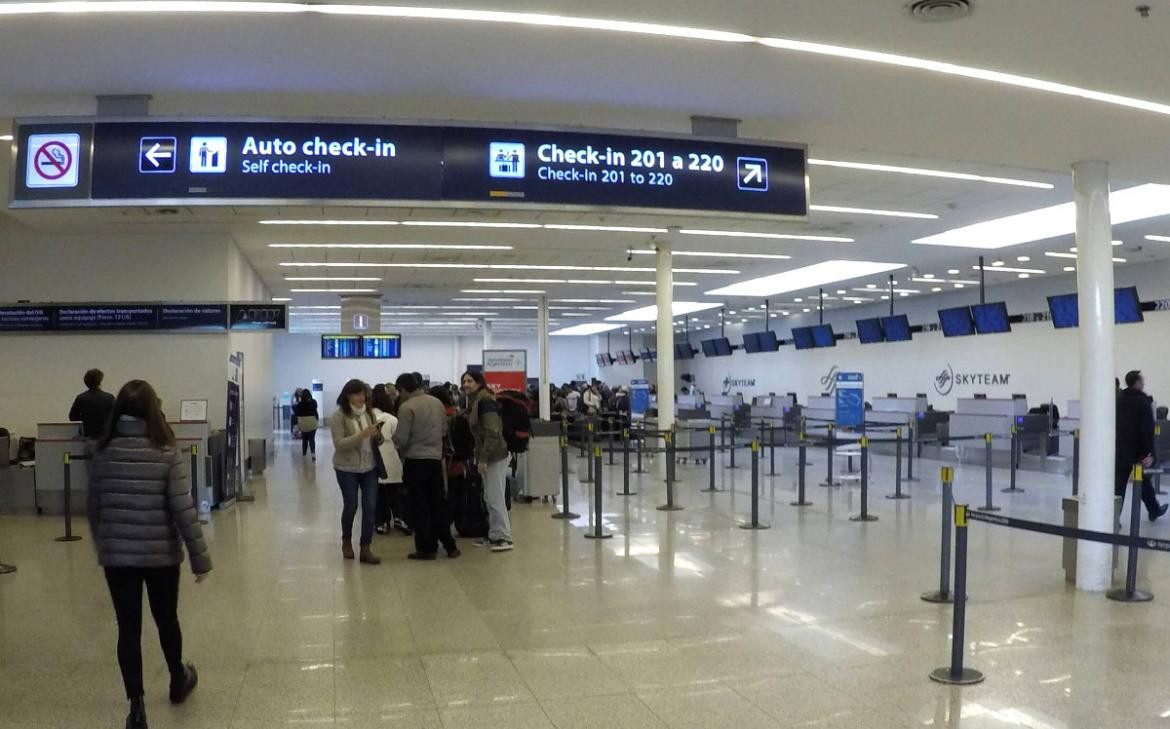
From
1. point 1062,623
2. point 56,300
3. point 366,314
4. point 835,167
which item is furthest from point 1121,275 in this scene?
point 56,300

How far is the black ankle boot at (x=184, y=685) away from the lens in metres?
4.89

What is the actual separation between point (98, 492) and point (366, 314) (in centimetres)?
2066

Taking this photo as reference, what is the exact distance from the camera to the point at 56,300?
13.5 m

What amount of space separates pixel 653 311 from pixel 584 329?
11.3 metres

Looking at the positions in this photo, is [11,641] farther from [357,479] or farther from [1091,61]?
[1091,61]

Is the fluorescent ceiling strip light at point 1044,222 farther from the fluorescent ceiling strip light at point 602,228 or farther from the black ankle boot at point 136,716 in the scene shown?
the black ankle boot at point 136,716

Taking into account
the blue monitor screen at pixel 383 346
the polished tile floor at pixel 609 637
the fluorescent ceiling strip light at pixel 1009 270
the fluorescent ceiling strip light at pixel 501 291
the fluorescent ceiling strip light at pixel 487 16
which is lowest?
the polished tile floor at pixel 609 637

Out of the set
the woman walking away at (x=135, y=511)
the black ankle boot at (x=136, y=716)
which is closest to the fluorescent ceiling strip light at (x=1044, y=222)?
the woman walking away at (x=135, y=511)

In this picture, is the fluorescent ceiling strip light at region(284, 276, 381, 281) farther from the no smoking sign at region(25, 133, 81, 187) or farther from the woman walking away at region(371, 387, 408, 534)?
the no smoking sign at region(25, 133, 81, 187)

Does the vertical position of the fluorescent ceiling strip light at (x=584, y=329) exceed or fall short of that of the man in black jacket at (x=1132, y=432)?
it exceeds it

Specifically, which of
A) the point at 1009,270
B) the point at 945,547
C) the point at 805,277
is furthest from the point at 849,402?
the point at 945,547

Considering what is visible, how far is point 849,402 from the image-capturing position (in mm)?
16469

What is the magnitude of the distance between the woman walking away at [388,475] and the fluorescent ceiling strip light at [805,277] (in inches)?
428

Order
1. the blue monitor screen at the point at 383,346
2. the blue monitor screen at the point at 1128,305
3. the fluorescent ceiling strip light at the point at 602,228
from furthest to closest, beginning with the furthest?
the blue monitor screen at the point at 383,346, the blue monitor screen at the point at 1128,305, the fluorescent ceiling strip light at the point at 602,228
